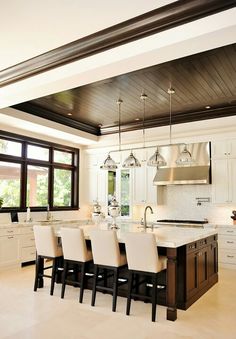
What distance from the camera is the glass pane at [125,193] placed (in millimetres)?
7953

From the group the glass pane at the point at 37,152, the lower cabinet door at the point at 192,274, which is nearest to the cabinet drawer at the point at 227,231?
the lower cabinet door at the point at 192,274

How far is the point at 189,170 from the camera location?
22.9 feet

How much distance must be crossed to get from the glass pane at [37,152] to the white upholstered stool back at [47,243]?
9.75 ft

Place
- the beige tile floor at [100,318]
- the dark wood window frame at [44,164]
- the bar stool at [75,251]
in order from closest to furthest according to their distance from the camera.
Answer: the beige tile floor at [100,318] → the bar stool at [75,251] → the dark wood window frame at [44,164]

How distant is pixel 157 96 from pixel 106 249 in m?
3.00

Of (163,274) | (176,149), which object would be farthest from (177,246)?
(176,149)

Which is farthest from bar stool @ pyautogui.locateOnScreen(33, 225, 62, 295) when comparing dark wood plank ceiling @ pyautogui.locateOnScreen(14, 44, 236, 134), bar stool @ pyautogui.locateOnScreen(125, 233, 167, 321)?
dark wood plank ceiling @ pyautogui.locateOnScreen(14, 44, 236, 134)

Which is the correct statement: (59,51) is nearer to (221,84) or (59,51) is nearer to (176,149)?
(221,84)

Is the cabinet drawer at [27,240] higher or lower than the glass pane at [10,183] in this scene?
lower

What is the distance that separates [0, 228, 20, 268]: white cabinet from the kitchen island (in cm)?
218

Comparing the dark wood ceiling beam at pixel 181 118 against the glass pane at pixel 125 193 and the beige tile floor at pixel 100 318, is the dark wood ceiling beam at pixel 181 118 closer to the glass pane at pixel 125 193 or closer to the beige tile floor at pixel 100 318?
the glass pane at pixel 125 193

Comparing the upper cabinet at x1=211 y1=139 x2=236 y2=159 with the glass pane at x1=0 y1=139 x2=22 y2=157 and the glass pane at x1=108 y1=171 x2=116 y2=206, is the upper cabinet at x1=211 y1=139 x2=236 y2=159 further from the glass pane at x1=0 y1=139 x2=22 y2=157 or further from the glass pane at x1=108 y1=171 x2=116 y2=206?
the glass pane at x1=0 y1=139 x2=22 y2=157

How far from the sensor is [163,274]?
4.09m

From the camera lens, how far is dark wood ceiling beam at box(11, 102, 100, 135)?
6.15 metres
